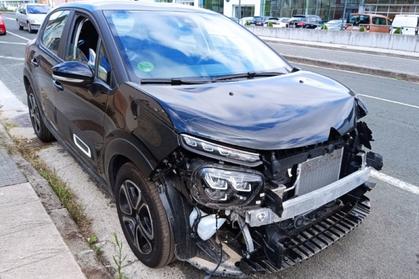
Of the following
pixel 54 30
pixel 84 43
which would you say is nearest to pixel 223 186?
pixel 84 43

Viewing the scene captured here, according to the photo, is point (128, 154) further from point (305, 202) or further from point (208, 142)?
point (305, 202)

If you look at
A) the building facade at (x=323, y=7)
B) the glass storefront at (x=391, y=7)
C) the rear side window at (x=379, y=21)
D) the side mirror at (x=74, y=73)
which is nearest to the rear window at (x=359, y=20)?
the rear side window at (x=379, y=21)

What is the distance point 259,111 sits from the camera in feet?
8.00

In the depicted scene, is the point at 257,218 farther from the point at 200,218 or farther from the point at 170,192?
the point at 170,192

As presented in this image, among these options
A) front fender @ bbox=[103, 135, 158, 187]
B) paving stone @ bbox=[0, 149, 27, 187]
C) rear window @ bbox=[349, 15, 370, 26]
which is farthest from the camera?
rear window @ bbox=[349, 15, 370, 26]

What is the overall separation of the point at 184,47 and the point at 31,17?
69.1 feet

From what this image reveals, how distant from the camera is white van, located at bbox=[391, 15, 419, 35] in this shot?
23.6m

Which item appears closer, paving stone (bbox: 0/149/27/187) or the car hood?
the car hood

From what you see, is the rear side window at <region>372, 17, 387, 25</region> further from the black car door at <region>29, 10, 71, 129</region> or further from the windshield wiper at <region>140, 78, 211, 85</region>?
the windshield wiper at <region>140, 78, 211, 85</region>

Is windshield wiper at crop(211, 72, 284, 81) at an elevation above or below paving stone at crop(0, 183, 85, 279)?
above

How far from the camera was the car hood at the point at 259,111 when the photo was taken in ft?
7.27

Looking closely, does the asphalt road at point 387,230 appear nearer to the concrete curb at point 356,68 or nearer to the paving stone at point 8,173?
the paving stone at point 8,173

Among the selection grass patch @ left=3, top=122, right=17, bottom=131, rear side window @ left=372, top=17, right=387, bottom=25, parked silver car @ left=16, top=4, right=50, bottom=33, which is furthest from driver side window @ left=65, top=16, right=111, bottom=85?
rear side window @ left=372, top=17, right=387, bottom=25

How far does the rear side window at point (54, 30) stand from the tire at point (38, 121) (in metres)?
0.79
